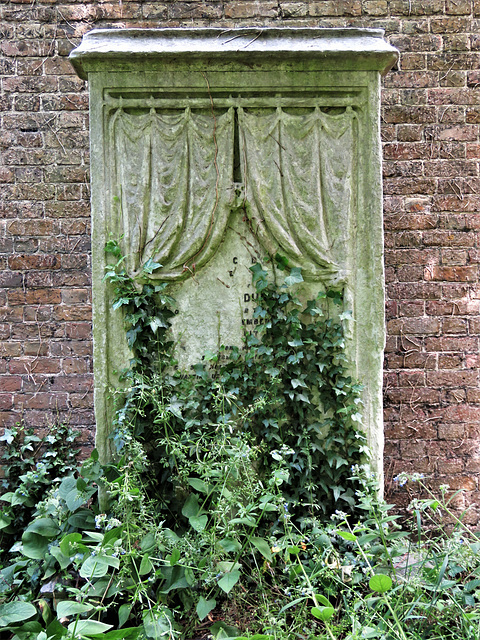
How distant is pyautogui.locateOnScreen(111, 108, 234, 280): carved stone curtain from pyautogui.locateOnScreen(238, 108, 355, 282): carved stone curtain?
12 cm

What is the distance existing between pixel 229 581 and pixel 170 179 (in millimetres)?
1666

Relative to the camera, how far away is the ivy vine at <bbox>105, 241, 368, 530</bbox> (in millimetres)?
2268

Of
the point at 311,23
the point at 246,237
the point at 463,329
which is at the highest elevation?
the point at 311,23

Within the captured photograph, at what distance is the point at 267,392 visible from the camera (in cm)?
229

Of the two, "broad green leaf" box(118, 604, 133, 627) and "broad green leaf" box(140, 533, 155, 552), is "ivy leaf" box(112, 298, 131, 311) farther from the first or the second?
"broad green leaf" box(118, 604, 133, 627)

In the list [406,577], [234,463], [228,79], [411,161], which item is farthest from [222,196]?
[406,577]

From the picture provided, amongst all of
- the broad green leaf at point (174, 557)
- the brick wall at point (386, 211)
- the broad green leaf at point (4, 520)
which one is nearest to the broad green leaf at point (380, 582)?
the broad green leaf at point (174, 557)

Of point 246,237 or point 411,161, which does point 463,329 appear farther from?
point 246,237

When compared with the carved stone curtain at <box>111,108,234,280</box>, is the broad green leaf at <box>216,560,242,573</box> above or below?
below

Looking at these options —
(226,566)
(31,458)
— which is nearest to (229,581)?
(226,566)

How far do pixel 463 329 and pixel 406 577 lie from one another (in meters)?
1.72

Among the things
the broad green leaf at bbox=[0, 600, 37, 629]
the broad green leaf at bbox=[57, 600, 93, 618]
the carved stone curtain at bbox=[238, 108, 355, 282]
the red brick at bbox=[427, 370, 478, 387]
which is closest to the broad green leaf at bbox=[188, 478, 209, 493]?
the broad green leaf at bbox=[57, 600, 93, 618]

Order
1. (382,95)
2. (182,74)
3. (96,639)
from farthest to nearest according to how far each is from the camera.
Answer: (382,95)
(182,74)
(96,639)

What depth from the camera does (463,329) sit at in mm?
3156
